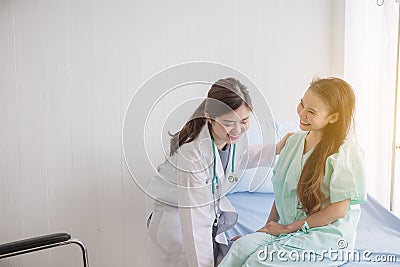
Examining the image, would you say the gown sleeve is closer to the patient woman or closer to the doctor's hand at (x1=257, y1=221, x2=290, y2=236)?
the patient woman

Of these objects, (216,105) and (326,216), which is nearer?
(326,216)

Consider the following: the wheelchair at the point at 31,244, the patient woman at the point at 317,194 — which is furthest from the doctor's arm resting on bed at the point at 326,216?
the wheelchair at the point at 31,244

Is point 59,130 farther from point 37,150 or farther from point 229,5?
point 229,5

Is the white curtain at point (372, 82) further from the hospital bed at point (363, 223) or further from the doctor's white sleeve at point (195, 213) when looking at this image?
the doctor's white sleeve at point (195, 213)

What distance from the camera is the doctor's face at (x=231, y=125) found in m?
1.70

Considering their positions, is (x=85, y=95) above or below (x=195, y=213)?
above

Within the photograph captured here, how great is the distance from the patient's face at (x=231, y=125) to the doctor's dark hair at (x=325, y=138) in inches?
9.0

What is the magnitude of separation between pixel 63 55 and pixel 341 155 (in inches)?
51.7

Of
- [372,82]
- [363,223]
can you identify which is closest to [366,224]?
[363,223]

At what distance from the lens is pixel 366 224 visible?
190 centimetres

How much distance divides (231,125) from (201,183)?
208 mm

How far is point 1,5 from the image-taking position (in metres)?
2.28

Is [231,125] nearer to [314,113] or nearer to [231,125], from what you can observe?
[231,125]

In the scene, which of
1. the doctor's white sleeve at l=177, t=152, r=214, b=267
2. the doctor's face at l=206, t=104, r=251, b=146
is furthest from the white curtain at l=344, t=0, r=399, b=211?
the doctor's white sleeve at l=177, t=152, r=214, b=267
